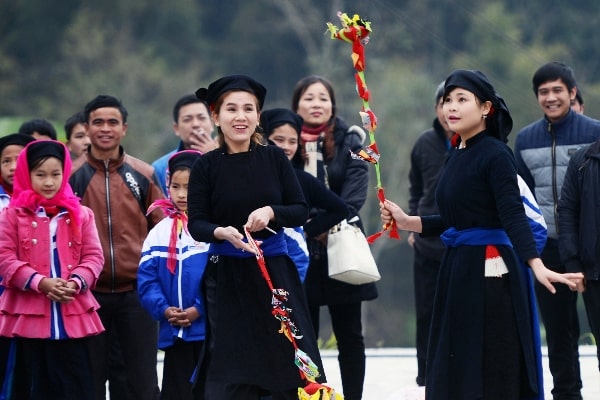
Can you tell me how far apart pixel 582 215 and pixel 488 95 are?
1.66 m

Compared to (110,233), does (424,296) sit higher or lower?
lower

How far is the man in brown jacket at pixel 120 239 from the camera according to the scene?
20.6 feet

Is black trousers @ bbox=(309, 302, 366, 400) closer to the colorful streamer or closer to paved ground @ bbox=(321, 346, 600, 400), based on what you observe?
paved ground @ bbox=(321, 346, 600, 400)

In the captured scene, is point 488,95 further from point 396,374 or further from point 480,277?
point 396,374

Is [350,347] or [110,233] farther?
[350,347]

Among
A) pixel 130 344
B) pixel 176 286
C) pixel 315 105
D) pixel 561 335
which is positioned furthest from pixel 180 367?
pixel 561 335

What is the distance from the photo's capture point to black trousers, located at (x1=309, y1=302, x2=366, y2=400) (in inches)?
255

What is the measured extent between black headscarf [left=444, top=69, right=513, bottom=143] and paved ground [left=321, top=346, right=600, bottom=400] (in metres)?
1.86

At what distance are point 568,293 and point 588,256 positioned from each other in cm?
72

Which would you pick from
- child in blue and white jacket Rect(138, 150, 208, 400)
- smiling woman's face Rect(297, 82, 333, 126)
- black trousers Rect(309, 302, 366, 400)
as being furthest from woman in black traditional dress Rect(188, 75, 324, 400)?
smiling woman's face Rect(297, 82, 333, 126)

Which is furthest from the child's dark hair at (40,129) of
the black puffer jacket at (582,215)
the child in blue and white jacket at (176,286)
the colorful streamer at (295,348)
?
the black puffer jacket at (582,215)

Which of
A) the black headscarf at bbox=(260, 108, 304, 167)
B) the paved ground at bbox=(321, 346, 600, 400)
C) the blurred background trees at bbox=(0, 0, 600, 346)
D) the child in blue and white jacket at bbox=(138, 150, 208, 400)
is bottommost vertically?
the paved ground at bbox=(321, 346, 600, 400)

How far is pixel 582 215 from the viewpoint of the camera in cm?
632

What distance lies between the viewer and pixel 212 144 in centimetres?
716
